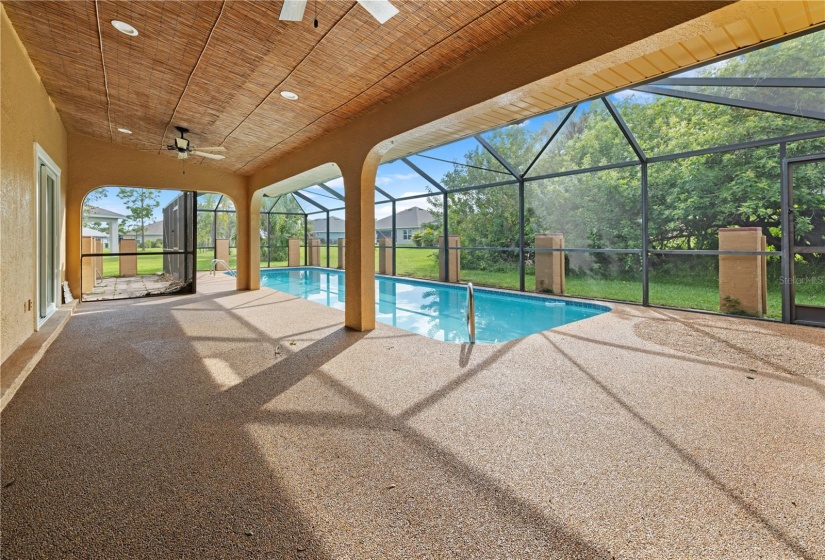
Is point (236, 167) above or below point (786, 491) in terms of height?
above

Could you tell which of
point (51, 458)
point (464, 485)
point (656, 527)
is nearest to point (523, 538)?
point (464, 485)

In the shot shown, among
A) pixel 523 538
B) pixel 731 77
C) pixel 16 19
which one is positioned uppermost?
pixel 731 77

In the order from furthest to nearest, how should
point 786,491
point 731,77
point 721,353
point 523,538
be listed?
1. point 731,77
2. point 721,353
3. point 786,491
4. point 523,538

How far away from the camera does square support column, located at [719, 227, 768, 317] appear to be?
561 cm

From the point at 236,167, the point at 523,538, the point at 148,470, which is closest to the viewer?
the point at 523,538

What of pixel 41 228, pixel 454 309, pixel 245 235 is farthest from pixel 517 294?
pixel 41 228

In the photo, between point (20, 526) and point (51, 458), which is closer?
point (20, 526)

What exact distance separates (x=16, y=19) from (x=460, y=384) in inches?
183

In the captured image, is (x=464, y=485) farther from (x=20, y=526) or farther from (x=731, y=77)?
(x=731, y=77)

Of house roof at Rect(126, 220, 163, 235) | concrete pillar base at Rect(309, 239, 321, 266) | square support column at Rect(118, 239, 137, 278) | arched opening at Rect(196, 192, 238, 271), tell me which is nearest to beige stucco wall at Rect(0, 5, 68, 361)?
square support column at Rect(118, 239, 137, 278)

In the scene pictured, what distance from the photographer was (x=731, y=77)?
4906 mm

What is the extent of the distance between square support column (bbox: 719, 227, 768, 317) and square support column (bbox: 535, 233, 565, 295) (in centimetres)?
288

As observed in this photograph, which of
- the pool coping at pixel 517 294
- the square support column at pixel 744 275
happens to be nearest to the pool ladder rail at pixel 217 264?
the pool coping at pixel 517 294

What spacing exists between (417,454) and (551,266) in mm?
7073
